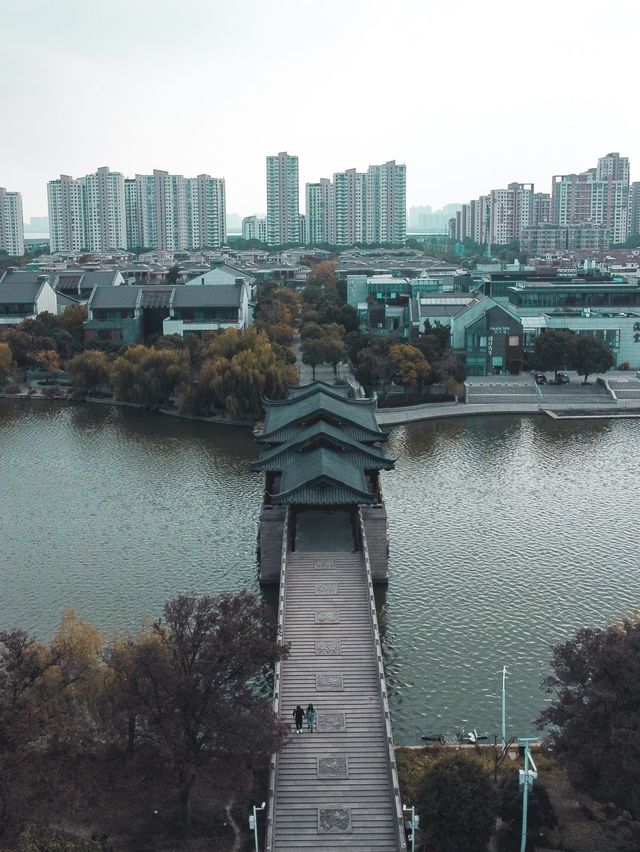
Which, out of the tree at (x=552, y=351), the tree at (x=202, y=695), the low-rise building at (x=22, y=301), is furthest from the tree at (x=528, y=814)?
the low-rise building at (x=22, y=301)

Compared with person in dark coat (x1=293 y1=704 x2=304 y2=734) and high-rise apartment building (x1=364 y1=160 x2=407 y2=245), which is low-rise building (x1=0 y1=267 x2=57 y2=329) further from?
high-rise apartment building (x1=364 y1=160 x2=407 y2=245)

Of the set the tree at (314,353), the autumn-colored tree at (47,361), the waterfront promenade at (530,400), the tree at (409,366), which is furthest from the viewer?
the autumn-colored tree at (47,361)

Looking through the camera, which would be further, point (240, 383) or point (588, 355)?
point (588, 355)

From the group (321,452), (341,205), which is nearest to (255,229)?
(341,205)

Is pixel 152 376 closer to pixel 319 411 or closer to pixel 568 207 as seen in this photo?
pixel 319 411

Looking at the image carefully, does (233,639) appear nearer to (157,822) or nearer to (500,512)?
(157,822)

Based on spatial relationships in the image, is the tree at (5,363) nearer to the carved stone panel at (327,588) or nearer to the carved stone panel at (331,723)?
the carved stone panel at (327,588)

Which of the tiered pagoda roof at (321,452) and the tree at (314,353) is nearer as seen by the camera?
the tiered pagoda roof at (321,452)

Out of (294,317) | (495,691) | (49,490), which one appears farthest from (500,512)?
(294,317)
